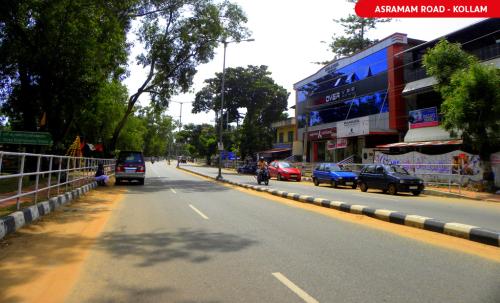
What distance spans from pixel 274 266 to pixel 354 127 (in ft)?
97.7

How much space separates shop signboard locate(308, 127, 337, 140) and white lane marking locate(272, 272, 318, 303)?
111 feet

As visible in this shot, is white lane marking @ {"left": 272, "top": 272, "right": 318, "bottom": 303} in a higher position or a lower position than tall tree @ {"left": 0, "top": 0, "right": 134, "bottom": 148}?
lower

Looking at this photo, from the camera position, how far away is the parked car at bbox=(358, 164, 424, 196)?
63.1 ft

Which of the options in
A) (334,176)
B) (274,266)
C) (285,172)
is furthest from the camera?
(285,172)

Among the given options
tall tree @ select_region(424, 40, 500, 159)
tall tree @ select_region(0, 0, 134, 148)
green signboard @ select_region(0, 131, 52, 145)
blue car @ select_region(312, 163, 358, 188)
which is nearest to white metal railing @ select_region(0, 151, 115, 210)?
green signboard @ select_region(0, 131, 52, 145)

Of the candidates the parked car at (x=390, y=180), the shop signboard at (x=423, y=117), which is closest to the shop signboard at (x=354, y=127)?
the shop signboard at (x=423, y=117)

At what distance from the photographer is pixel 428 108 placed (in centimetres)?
2770

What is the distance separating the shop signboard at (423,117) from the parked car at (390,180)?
8158 millimetres

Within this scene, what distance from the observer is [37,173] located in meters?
10.2

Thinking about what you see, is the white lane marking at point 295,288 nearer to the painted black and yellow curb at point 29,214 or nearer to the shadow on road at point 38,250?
the shadow on road at point 38,250

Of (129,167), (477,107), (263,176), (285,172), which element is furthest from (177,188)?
(477,107)

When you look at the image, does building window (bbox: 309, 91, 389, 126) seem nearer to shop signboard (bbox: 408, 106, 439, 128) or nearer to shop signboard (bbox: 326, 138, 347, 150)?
shop signboard (bbox: 326, 138, 347, 150)

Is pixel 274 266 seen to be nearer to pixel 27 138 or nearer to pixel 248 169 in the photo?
pixel 27 138

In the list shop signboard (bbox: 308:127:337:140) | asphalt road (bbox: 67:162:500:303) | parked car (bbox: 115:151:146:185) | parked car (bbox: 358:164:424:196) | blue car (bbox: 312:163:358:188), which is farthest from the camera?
shop signboard (bbox: 308:127:337:140)
